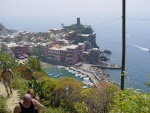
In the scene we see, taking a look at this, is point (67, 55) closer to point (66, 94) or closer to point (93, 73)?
point (93, 73)

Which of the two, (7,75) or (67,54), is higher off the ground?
(7,75)

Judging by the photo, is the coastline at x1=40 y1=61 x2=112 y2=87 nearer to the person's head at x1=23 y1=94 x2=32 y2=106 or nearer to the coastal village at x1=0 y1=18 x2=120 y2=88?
the coastal village at x1=0 y1=18 x2=120 y2=88

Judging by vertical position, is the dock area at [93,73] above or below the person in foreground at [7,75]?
below

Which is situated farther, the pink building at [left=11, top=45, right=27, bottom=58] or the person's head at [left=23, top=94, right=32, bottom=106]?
the pink building at [left=11, top=45, right=27, bottom=58]

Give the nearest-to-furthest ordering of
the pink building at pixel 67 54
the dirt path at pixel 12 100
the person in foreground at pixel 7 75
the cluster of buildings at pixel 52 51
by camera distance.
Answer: the person in foreground at pixel 7 75 → the dirt path at pixel 12 100 → the pink building at pixel 67 54 → the cluster of buildings at pixel 52 51

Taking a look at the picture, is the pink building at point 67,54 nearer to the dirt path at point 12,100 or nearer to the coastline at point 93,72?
the coastline at point 93,72

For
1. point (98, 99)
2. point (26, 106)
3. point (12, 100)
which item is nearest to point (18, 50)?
point (98, 99)

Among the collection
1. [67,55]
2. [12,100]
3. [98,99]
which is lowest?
[67,55]

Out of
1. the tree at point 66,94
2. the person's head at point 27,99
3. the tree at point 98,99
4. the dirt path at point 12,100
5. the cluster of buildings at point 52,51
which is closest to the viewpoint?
the person's head at point 27,99

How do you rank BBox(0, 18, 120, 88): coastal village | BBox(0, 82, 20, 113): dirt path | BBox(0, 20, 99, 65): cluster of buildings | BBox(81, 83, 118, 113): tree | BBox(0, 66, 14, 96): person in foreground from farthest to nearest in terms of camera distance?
BBox(0, 20, 99, 65): cluster of buildings
BBox(0, 18, 120, 88): coastal village
BBox(81, 83, 118, 113): tree
BBox(0, 82, 20, 113): dirt path
BBox(0, 66, 14, 96): person in foreground

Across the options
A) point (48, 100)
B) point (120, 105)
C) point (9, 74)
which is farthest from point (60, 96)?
point (120, 105)

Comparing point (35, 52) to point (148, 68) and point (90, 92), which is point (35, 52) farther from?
point (90, 92)

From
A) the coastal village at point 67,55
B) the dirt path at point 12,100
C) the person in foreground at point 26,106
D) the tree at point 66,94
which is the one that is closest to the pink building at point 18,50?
the coastal village at point 67,55

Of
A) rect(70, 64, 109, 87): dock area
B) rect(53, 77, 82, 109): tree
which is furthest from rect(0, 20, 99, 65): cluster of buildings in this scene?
rect(53, 77, 82, 109): tree
